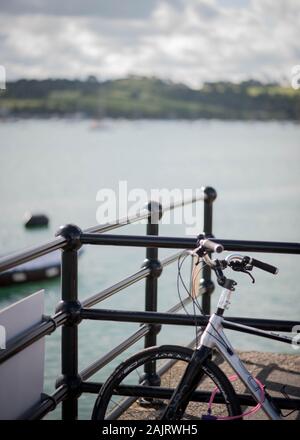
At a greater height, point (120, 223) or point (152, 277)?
point (120, 223)

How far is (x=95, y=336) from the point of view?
71.5 feet

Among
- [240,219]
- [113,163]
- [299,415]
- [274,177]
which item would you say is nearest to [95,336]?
[299,415]

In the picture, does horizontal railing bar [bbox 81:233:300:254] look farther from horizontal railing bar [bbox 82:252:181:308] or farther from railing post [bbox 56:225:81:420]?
horizontal railing bar [bbox 82:252:181:308]

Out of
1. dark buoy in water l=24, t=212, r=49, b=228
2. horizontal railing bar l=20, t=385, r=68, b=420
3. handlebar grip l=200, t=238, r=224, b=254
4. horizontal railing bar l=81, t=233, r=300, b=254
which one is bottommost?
dark buoy in water l=24, t=212, r=49, b=228

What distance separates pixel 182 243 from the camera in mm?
4023

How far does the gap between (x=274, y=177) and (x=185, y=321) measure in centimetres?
8248

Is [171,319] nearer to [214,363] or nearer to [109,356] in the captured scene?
[214,363]

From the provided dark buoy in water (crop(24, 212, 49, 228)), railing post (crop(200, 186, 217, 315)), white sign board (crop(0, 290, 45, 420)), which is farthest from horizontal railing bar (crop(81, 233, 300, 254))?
dark buoy in water (crop(24, 212, 49, 228))

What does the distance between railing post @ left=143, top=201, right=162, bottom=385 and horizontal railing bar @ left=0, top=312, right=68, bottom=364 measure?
117 centimetres

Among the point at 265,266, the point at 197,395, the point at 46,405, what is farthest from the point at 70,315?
the point at 265,266

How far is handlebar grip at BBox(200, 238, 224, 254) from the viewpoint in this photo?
348 cm

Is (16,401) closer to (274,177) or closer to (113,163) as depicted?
(274,177)

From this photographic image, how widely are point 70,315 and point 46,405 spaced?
1.46 feet
